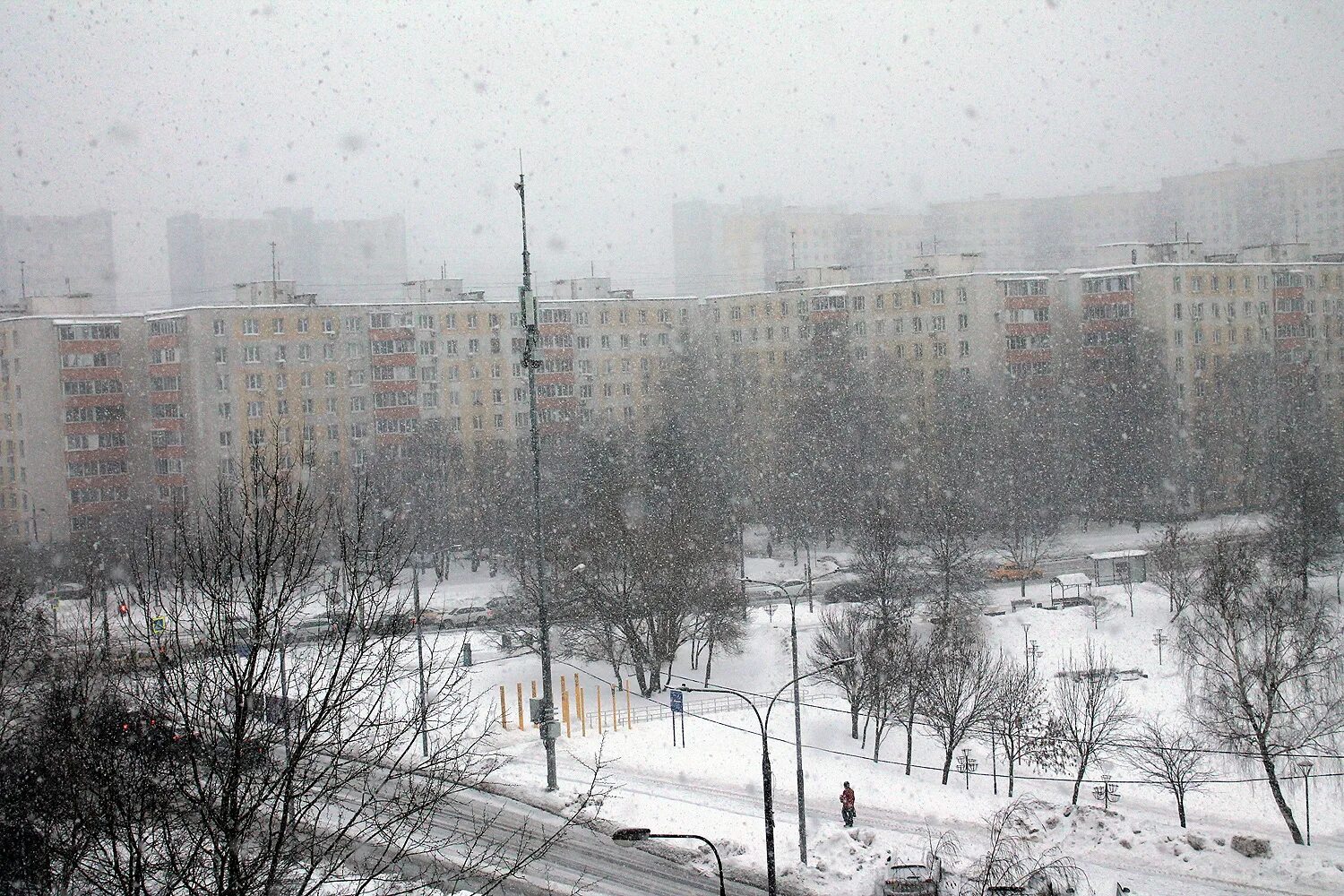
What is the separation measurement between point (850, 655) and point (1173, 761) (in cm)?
604

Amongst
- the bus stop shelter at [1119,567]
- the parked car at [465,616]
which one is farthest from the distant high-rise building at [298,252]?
the bus stop shelter at [1119,567]

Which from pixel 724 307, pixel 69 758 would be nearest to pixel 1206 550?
pixel 724 307

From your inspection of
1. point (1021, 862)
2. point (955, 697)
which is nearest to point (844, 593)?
point (955, 697)

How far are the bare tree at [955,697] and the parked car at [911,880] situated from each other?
467 centimetres

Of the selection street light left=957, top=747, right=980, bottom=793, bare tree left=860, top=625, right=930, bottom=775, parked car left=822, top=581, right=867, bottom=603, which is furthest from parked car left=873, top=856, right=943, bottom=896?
parked car left=822, top=581, right=867, bottom=603

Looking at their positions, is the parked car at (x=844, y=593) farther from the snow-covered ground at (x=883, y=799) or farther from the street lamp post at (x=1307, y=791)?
the street lamp post at (x=1307, y=791)

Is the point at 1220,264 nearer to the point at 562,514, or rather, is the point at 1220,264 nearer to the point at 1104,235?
the point at 562,514

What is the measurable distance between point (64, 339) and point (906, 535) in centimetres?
2972

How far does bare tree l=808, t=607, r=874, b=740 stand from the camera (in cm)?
2050

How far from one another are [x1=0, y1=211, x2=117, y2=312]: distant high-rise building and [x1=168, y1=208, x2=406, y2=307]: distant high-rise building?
891 cm

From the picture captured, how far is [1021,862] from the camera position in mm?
14375

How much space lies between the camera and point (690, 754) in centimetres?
1944

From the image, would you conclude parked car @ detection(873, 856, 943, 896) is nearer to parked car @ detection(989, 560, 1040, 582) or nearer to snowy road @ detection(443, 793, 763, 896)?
snowy road @ detection(443, 793, 763, 896)

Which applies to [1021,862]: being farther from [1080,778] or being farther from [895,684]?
[895,684]
